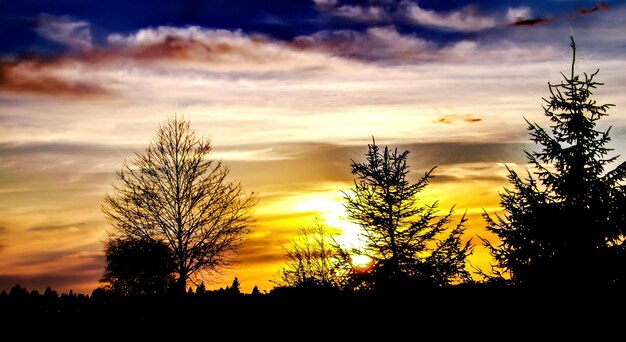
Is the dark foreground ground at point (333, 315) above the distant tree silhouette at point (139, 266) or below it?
below

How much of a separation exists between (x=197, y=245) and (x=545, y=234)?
581 inches

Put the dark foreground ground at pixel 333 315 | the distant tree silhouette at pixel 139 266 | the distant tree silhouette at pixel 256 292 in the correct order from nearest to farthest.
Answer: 1. the dark foreground ground at pixel 333 315
2. the distant tree silhouette at pixel 256 292
3. the distant tree silhouette at pixel 139 266

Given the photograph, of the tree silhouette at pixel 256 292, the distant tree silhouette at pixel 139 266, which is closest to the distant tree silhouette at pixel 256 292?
the tree silhouette at pixel 256 292

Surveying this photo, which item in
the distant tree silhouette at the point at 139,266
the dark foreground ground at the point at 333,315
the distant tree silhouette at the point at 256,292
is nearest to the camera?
the dark foreground ground at the point at 333,315

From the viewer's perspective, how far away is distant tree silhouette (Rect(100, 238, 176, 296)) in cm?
2692

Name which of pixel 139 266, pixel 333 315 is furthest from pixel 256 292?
pixel 139 266

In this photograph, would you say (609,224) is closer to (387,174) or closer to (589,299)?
(589,299)

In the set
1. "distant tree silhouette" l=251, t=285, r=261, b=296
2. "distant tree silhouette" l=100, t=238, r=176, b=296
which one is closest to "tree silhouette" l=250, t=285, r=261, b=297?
"distant tree silhouette" l=251, t=285, r=261, b=296

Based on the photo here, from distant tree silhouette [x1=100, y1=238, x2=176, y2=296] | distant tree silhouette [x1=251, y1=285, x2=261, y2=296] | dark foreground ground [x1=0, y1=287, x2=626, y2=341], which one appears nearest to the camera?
dark foreground ground [x1=0, y1=287, x2=626, y2=341]

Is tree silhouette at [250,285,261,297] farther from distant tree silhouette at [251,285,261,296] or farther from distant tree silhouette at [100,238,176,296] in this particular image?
distant tree silhouette at [100,238,176,296]

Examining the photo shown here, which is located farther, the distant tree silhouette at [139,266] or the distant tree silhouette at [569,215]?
the distant tree silhouette at [139,266]

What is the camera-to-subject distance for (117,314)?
43.2 feet

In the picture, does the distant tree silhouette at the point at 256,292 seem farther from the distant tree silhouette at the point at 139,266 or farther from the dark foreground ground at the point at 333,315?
the distant tree silhouette at the point at 139,266

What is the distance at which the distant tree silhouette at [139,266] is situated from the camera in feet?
88.3
